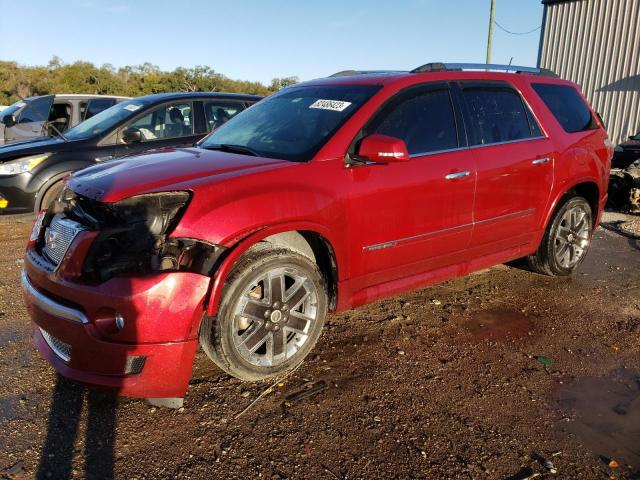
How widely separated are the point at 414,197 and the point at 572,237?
7.67ft

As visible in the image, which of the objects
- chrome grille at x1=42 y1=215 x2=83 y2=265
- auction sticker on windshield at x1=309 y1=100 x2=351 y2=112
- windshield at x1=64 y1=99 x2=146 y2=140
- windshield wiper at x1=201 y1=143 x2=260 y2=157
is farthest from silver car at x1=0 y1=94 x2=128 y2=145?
chrome grille at x1=42 y1=215 x2=83 y2=265

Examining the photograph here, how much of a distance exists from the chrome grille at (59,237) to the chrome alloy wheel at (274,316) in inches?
37.1

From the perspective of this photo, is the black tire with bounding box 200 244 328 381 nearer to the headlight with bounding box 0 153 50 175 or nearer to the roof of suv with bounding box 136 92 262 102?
the headlight with bounding box 0 153 50 175

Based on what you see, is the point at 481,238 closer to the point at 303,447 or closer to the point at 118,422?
the point at 303,447

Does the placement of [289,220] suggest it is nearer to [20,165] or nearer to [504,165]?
[504,165]

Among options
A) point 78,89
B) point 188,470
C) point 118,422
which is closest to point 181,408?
point 118,422

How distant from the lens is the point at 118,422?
2719 millimetres

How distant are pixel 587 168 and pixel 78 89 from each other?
37176mm

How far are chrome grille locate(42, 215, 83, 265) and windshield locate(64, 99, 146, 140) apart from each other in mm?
3792

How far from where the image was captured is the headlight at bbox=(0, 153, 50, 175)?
600cm

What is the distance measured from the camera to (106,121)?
6.59 metres

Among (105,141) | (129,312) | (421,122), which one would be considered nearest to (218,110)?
(105,141)

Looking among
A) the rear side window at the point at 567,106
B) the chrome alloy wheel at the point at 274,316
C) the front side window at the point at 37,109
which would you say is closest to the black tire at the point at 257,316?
the chrome alloy wheel at the point at 274,316

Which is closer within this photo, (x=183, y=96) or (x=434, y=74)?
(x=434, y=74)
